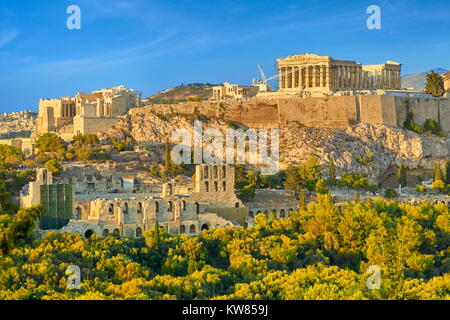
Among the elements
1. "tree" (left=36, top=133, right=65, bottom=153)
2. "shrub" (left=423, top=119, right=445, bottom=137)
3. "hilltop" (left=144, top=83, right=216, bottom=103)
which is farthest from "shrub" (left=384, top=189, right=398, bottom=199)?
"hilltop" (left=144, top=83, right=216, bottom=103)

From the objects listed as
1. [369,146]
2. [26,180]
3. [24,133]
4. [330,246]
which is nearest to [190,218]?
[330,246]

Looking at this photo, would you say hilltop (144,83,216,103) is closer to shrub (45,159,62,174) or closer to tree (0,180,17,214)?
shrub (45,159,62,174)

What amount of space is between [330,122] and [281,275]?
125 ft

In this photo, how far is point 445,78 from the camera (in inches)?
3839

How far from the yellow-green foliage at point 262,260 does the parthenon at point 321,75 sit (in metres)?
31.8

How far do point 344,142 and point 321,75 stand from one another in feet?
41.9

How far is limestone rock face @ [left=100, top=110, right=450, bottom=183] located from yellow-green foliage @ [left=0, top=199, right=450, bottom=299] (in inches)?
659

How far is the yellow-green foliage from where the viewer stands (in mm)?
31250

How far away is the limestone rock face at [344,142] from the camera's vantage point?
6525cm

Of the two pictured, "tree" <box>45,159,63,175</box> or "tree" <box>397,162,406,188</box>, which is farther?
"tree" <box>397,162,406,188</box>

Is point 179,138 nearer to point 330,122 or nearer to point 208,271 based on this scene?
point 330,122

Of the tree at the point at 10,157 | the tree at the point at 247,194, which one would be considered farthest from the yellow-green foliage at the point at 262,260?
the tree at the point at 10,157

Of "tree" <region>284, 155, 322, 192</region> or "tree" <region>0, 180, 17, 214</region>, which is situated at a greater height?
"tree" <region>284, 155, 322, 192</region>

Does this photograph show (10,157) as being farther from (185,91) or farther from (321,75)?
(185,91)
